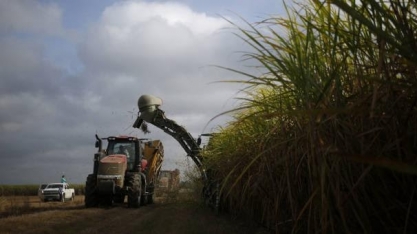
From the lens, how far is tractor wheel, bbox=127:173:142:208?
14328 millimetres

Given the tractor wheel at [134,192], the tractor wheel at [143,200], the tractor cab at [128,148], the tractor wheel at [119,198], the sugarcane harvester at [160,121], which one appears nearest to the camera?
the sugarcane harvester at [160,121]

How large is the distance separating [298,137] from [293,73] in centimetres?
35

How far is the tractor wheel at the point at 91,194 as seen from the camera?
14.8 m

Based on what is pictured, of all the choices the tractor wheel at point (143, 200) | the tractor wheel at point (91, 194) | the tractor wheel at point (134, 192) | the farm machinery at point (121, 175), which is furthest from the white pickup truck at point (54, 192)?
the tractor wheel at point (134, 192)

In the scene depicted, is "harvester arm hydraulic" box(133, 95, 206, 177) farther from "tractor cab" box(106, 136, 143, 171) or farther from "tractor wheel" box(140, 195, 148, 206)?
"tractor wheel" box(140, 195, 148, 206)

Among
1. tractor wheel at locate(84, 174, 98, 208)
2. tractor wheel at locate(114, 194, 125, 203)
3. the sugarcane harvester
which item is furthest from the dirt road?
tractor wheel at locate(114, 194, 125, 203)

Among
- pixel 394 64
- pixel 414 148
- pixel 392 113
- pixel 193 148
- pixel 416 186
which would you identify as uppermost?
pixel 193 148

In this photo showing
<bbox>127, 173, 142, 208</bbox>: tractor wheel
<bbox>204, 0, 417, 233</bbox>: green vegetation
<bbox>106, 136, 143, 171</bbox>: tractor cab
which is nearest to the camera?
<bbox>204, 0, 417, 233</bbox>: green vegetation

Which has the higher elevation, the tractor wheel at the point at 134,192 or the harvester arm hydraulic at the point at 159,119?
the harvester arm hydraulic at the point at 159,119

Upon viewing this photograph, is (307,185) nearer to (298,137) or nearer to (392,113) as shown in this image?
(298,137)

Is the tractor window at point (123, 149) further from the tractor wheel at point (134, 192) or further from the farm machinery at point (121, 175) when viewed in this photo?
the tractor wheel at point (134, 192)

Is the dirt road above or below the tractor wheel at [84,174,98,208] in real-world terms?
below

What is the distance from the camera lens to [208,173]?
9445 millimetres

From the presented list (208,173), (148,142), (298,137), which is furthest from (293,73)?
(148,142)
